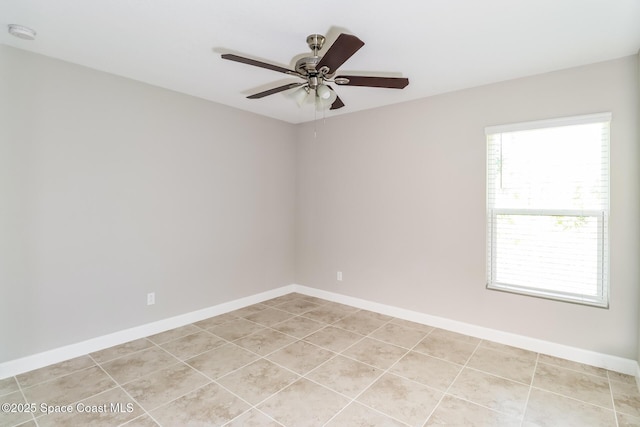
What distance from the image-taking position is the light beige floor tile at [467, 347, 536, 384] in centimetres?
254

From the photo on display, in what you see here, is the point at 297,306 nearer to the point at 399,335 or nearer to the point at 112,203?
the point at 399,335

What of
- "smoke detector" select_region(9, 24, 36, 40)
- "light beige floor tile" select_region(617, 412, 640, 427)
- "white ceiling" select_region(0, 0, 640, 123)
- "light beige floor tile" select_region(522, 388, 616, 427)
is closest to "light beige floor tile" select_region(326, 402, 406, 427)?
"light beige floor tile" select_region(522, 388, 616, 427)

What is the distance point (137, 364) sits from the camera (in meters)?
2.67

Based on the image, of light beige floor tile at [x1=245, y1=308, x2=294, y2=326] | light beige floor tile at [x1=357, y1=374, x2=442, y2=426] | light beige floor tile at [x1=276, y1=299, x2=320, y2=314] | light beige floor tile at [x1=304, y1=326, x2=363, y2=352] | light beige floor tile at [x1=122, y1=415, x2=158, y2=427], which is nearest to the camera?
light beige floor tile at [x1=122, y1=415, x2=158, y2=427]

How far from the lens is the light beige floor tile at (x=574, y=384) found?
2.26 metres

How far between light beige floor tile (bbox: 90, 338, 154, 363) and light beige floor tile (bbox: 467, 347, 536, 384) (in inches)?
118

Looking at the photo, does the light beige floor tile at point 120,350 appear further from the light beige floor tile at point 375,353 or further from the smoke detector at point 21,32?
the smoke detector at point 21,32

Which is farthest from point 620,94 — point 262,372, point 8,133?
point 8,133

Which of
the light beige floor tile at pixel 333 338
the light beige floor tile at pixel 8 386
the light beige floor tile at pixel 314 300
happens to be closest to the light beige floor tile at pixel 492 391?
the light beige floor tile at pixel 333 338

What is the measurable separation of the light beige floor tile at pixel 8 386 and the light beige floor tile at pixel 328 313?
2603 millimetres

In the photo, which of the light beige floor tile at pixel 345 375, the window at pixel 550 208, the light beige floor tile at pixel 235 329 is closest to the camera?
the light beige floor tile at pixel 345 375

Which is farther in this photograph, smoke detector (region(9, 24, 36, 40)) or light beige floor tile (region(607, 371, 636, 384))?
light beige floor tile (region(607, 371, 636, 384))

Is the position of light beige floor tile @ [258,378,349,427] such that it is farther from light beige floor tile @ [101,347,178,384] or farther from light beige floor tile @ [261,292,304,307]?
light beige floor tile @ [261,292,304,307]

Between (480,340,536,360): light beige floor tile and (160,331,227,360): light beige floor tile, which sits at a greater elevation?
(160,331,227,360): light beige floor tile
